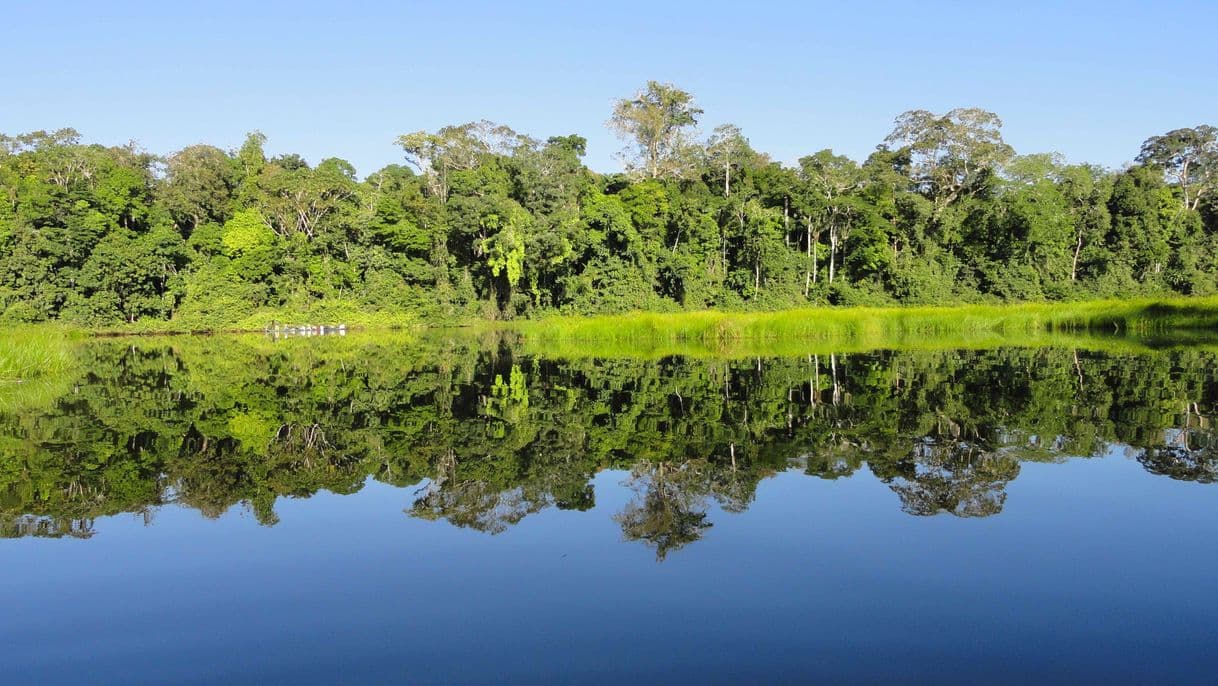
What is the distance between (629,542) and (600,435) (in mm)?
3209

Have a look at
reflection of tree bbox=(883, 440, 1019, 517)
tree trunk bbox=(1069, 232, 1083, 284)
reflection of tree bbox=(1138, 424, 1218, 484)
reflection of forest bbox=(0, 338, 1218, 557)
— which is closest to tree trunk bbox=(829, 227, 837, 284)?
tree trunk bbox=(1069, 232, 1083, 284)

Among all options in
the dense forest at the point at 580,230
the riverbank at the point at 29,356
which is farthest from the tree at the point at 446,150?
the riverbank at the point at 29,356

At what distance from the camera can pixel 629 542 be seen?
4.52 meters

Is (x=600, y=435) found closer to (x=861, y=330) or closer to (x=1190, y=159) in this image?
(x=861, y=330)

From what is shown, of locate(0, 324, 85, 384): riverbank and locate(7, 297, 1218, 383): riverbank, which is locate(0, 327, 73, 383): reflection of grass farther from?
locate(7, 297, 1218, 383): riverbank

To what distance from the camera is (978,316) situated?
2288 cm

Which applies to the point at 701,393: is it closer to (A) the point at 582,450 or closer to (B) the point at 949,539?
(A) the point at 582,450

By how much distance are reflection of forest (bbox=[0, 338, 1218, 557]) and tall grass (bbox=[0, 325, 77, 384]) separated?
5.97ft

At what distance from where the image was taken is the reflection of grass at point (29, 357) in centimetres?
1403

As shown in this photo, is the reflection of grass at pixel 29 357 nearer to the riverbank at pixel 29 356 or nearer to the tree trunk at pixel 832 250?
the riverbank at pixel 29 356

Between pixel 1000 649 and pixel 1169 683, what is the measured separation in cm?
52

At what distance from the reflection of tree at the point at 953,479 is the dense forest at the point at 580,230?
101 ft

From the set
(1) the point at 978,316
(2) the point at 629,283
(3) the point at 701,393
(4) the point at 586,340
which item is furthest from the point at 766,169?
(3) the point at 701,393

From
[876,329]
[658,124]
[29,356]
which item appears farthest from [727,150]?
[29,356]
